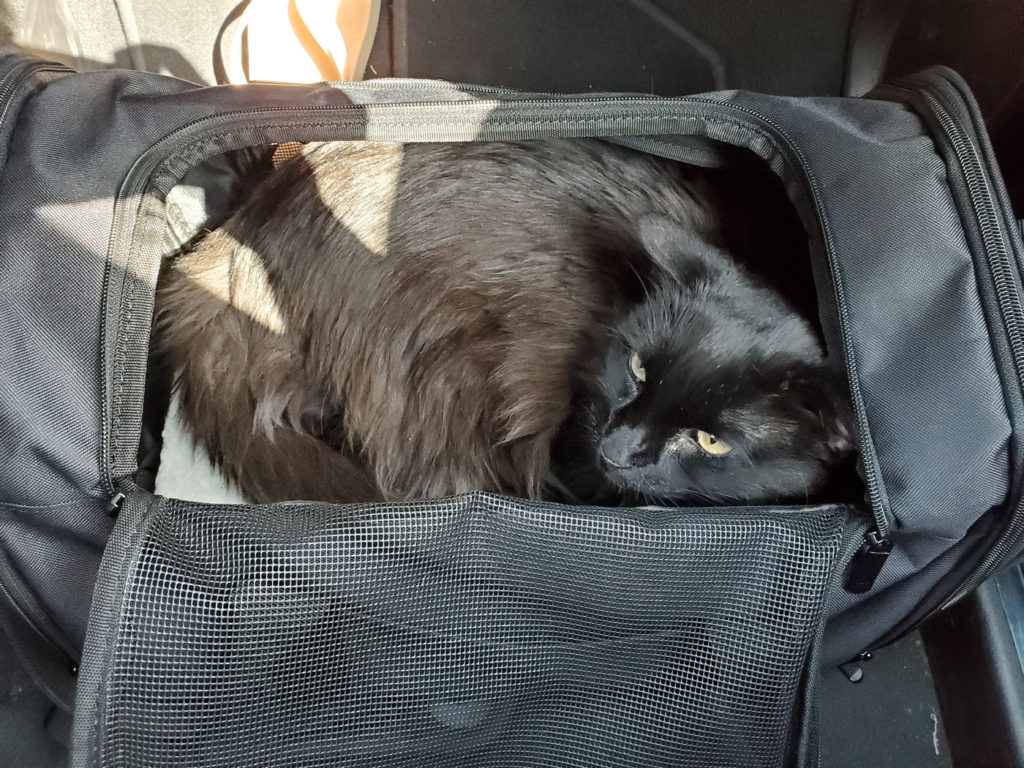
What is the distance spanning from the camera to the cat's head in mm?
1129

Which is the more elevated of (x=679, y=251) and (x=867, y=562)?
(x=679, y=251)

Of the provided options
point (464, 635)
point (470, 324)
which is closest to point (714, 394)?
point (470, 324)

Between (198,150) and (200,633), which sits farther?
(198,150)

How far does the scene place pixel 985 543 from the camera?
95 centimetres

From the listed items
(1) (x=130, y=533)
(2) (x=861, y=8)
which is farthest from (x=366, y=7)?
(1) (x=130, y=533)

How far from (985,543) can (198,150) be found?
1.11 m

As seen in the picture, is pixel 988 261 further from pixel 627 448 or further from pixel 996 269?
pixel 627 448

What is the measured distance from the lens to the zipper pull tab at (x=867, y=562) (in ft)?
3.16

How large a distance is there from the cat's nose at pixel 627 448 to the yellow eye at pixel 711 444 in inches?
3.3

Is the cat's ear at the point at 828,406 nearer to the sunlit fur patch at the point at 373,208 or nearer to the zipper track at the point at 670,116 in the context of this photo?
the zipper track at the point at 670,116

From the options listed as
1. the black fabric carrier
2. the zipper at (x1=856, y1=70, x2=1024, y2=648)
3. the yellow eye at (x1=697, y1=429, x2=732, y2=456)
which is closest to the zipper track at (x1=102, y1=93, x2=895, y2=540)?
the black fabric carrier

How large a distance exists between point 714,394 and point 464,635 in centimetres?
51

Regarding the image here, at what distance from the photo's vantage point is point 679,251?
1.12 m

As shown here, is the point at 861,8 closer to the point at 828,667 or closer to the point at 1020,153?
the point at 1020,153
